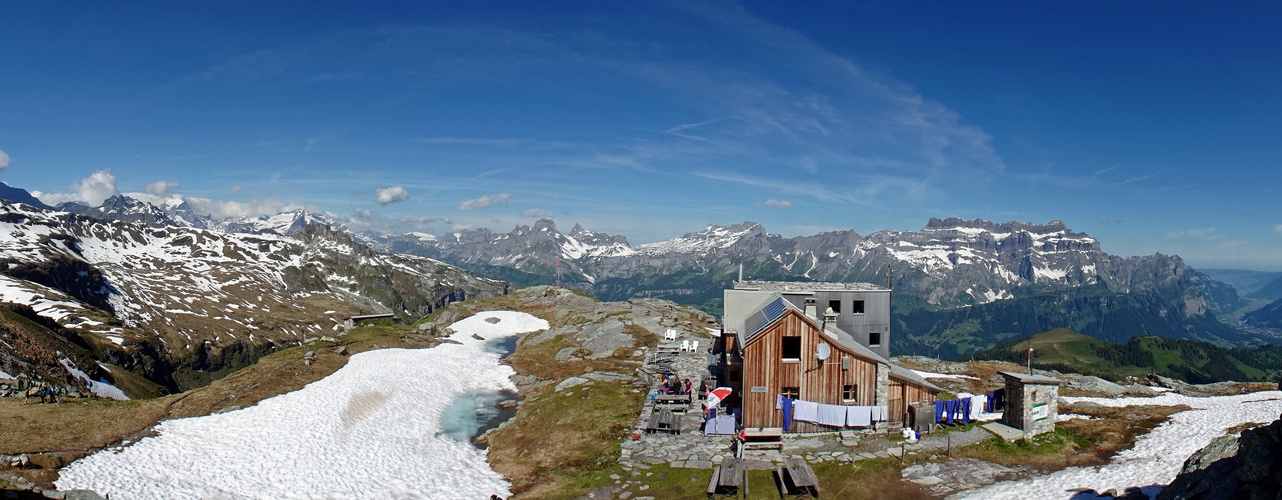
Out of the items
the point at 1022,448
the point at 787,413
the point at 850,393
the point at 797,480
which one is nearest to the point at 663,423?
the point at 787,413

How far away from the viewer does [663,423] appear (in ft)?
132

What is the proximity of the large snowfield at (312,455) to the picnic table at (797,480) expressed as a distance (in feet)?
51.7

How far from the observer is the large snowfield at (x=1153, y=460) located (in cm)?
2781

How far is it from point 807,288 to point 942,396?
14.1m

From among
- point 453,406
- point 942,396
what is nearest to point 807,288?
point 942,396

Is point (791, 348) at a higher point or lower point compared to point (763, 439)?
higher

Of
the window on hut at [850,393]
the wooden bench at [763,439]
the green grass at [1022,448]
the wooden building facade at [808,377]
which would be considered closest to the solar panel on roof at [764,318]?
the wooden building facade at [808,377]

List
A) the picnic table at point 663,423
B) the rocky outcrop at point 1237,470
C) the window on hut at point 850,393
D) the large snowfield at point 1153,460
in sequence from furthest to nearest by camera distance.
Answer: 1. the picnic table at point 663,423
2. the window on hut at point 850,393
3. the large snowfield at point 1153,460
4. the rocky outcrop at point 1237,470

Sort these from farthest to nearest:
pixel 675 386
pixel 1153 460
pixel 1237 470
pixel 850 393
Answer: pixel 675 386, pixel 850 393, pixel 1153 460, pixel 1237 470

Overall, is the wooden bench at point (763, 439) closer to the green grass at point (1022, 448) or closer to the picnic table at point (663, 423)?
the picnic table at point (663, 423)

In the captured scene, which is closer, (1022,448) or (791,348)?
(1022,448)

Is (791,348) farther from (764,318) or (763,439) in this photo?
(763,439)

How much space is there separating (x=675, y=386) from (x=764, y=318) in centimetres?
1135

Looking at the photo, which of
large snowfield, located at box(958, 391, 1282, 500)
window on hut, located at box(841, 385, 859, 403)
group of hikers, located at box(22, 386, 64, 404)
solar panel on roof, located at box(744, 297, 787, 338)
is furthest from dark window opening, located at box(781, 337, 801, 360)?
group of hikers, located at box(22, 386, 64, 404)
